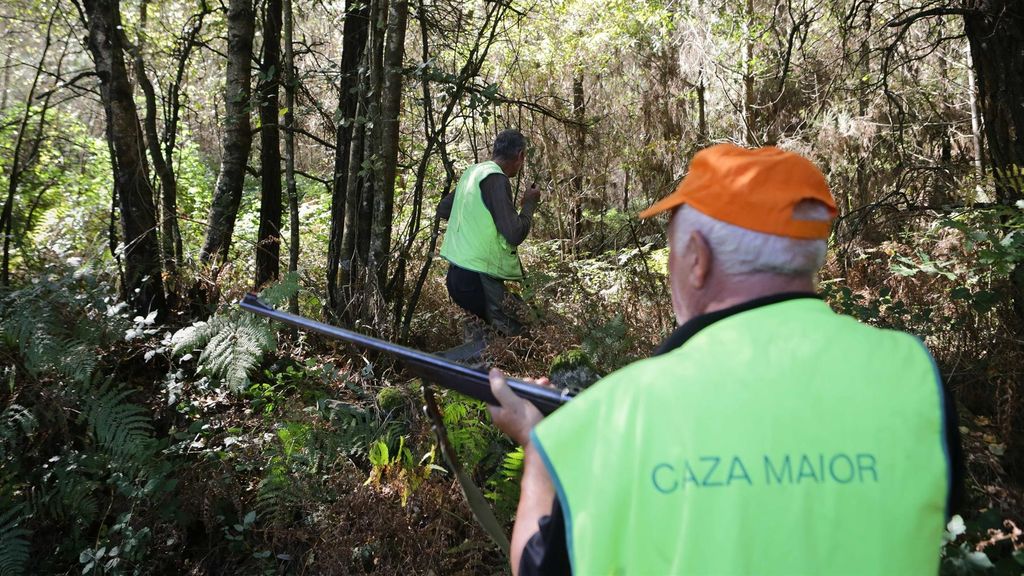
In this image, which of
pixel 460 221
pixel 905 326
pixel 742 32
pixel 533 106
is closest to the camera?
pixel 905 326

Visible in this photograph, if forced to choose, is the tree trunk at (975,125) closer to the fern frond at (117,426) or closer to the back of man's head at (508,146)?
the back of man's head at (508,146)

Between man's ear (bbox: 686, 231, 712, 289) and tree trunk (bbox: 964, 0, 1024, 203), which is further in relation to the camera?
tree trunk (bbox: 964, 0, 1024, 203)

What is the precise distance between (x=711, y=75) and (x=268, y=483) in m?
9.35

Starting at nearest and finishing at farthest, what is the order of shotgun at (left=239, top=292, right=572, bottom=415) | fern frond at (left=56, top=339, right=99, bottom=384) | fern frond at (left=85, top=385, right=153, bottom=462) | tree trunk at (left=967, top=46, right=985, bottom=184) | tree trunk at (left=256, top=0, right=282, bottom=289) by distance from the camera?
shotgun at (left=239, top=292, right=572, bottom=415), fern frond at (left=85, top=385, right=153, bottom=462), fern frond at (left=56, top=339, right=99, bottom=384), tree trunk at (left=256, top=0, right=282, bottom=289), tree trunk at (left=967, top=46, right=985, bottom=184)

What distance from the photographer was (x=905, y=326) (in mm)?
4449

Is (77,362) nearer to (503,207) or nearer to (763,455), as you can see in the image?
(503,207)

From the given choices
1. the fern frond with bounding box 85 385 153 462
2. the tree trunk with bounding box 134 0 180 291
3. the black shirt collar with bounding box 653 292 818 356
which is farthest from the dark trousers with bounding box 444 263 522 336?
the black shirt collar with bounding box 653 292 818 356

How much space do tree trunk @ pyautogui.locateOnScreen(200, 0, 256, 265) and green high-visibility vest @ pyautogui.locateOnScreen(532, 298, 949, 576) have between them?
19.2ft

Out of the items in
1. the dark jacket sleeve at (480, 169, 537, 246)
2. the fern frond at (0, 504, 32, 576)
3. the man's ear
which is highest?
the dark jacket sleeve at (480, 169, 537, 246)

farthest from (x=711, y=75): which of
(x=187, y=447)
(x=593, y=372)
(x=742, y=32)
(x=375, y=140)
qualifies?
(x=187, y=447)

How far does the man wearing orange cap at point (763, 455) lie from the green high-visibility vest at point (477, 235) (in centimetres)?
408

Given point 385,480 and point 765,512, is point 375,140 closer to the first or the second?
point 385,480

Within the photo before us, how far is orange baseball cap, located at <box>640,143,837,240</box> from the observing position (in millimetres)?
1412

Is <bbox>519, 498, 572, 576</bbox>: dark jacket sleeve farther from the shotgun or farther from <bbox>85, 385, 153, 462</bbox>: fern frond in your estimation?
<bbox>85, 385, 153, 462</bbox>: fern frond
